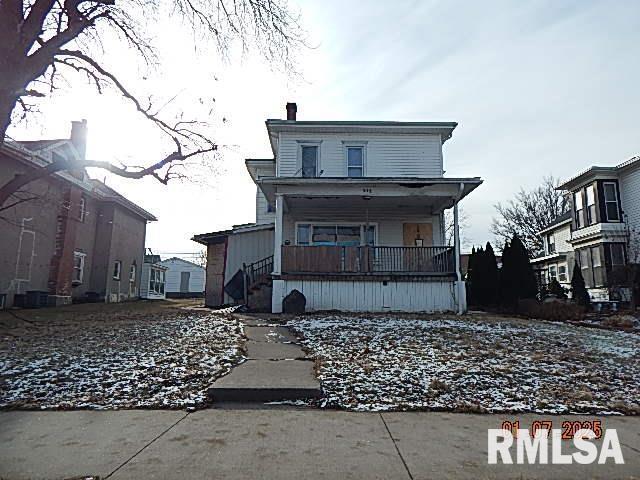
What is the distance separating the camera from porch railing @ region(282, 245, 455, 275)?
1324cm

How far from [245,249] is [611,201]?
16947 mm

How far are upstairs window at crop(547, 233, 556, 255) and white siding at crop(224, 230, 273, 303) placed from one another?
68.6ft

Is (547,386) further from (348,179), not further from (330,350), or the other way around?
(348,179)

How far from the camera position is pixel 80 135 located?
2220 centimetres

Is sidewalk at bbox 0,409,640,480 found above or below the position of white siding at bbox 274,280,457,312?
below

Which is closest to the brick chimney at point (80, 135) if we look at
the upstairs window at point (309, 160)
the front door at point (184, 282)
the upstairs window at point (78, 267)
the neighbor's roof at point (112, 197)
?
the neighbor's roof at point (112, 197)

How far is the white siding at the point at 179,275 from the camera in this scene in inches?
1764

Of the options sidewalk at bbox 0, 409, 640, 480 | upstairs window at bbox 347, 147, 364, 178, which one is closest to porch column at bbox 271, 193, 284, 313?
upstairs window at bbox 347, 147, 364, 178

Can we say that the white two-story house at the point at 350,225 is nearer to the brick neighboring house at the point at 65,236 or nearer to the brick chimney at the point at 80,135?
the brick neighboring house at the point at 65,236

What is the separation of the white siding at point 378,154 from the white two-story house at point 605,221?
345 inches

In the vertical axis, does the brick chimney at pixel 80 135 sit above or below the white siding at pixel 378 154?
above

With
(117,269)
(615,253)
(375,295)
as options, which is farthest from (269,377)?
(117,269)

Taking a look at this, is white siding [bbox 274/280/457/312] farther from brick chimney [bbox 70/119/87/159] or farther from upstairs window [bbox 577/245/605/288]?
brick chimney [bbox 70/119/87/159]

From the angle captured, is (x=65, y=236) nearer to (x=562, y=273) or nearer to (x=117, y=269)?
(x=117, y=269)
